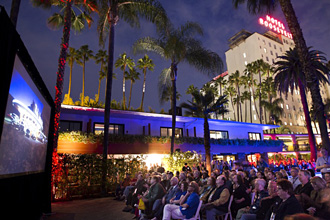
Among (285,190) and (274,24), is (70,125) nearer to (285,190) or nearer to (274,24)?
(285,190)

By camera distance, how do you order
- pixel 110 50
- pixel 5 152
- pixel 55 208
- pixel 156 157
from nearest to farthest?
pixel 5 152 → pixel 55 208 → pixel 110 50 → pixel 156 157

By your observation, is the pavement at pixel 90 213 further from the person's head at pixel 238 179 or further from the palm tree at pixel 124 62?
the palm tree at pixel 124 62

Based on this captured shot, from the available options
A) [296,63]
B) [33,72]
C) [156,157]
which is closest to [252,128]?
[296,63]

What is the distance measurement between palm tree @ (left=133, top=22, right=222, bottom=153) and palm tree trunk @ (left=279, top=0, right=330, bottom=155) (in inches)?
276

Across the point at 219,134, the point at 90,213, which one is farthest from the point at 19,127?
the point at 219,134

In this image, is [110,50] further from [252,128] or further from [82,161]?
[252,128]

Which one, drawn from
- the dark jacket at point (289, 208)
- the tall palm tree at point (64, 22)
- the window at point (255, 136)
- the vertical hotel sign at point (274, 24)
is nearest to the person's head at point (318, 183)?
the dark jacket at point (289, 208)

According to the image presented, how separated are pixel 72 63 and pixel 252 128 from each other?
1166 inches

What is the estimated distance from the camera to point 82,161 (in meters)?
11.5

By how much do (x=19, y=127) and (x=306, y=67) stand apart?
35.9 feet

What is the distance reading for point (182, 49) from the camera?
54.5ft

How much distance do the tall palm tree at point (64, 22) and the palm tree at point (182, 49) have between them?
4422 millimetres

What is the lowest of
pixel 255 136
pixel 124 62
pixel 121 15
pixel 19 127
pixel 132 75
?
pixel 19 127

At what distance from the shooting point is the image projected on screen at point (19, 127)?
3678 millimetres
